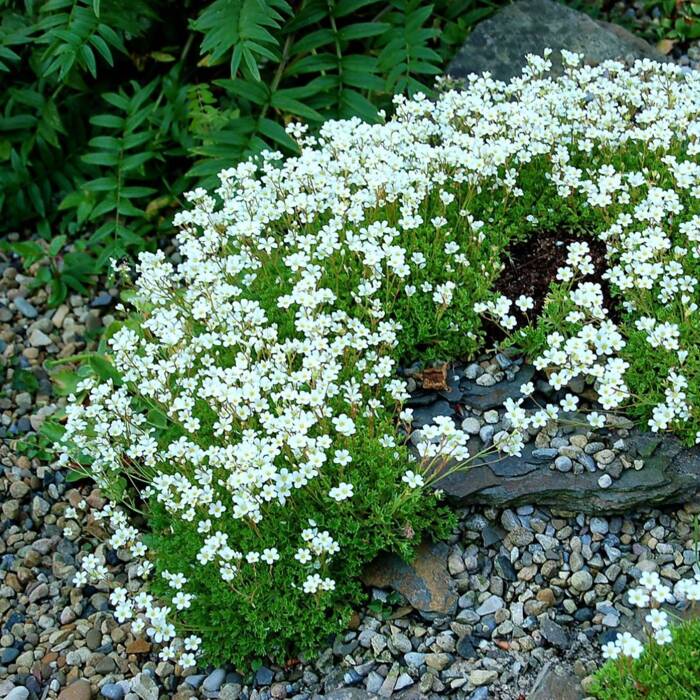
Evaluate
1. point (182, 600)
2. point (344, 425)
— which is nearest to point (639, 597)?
point (344, 425)

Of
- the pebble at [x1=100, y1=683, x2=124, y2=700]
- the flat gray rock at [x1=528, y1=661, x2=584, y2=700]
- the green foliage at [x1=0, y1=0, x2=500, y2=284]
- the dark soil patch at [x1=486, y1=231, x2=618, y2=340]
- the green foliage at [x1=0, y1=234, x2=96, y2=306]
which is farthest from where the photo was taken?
the green foliage at [x1=0, y1=234, x2=96, y2=306]

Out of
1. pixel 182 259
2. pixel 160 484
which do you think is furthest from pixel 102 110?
pixel 160 484

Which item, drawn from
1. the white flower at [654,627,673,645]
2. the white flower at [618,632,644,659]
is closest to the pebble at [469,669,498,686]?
the white flower at [618,632,644,659]

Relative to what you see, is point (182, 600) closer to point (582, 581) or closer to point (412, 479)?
point (412, 479)

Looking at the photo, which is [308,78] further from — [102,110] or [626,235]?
[626,235]

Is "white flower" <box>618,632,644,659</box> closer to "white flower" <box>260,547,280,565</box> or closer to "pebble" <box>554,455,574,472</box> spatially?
Result: "pebble" <box>554,455,574,472</box>

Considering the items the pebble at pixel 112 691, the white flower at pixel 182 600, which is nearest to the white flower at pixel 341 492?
the white flower at pixel 182 600
